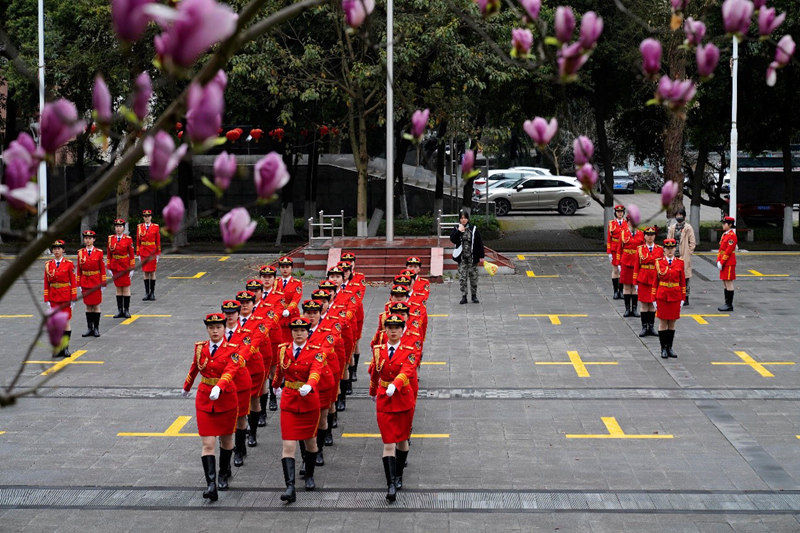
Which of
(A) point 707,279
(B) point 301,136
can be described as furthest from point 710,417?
(B) point 301,136

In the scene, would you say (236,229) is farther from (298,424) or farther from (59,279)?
(59,279)

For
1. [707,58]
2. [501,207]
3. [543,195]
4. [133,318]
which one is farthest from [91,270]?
[543,195]

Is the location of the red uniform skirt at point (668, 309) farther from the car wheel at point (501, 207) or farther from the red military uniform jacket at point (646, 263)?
the car wheel at point (501, 207)

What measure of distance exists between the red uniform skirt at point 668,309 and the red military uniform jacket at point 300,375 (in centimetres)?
668

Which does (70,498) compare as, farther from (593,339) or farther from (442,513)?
Answer: (593,339)

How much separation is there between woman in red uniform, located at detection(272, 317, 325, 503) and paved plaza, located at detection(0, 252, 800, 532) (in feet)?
0.95

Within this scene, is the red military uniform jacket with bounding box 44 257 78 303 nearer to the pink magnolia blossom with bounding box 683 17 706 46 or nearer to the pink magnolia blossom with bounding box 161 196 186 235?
the pink magnolia blossom with bounding box 161 196 186 235

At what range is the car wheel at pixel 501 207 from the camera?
1640 inches

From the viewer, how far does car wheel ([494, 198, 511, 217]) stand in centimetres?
4165

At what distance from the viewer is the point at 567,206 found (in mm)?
42219

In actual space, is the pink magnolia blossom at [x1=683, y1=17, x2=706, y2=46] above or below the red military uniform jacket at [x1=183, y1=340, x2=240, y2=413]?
above

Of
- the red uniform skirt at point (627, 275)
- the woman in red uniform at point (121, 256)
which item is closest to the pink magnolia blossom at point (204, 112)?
the woman in red uniform at point (121, 256)

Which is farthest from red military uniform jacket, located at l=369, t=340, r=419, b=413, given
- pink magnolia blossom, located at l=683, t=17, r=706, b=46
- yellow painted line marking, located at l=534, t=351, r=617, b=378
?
pink magnolia blossom, located at l=683, t=17, r=706, b=46

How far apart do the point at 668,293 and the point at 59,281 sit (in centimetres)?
916
